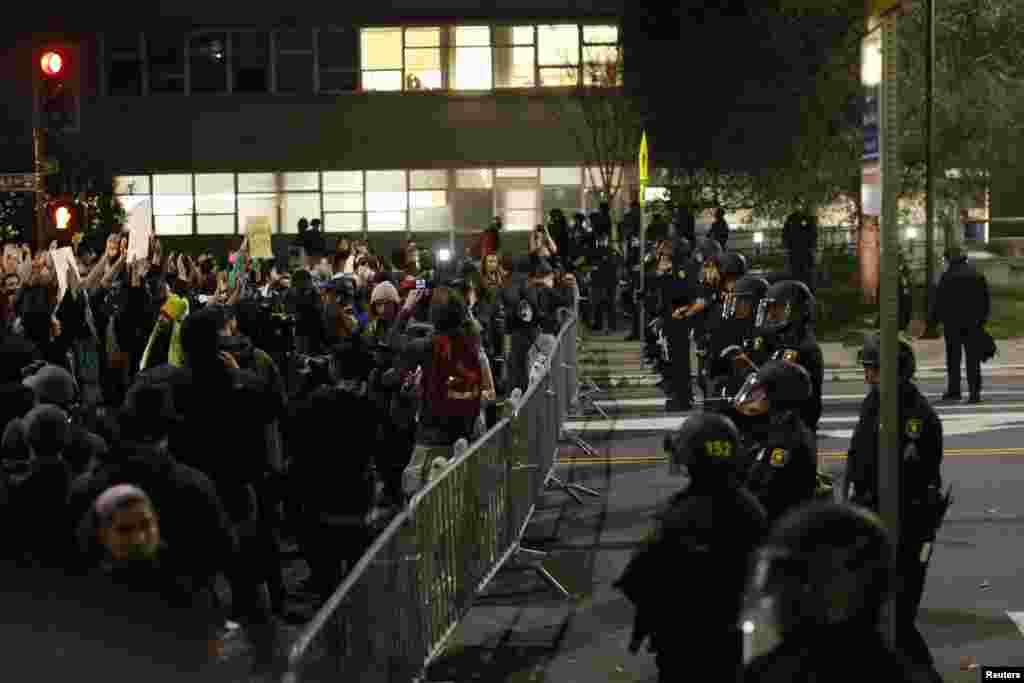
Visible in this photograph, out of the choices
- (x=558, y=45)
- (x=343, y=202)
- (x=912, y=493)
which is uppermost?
(x=558, y=45)

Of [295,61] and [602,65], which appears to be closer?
[602,65]

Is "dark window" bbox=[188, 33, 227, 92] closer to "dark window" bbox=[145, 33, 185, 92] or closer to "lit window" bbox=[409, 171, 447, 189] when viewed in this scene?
"dark window" bbox=[145, 33, 185, 92]

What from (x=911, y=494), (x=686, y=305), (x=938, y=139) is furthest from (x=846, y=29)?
(x=911, y=494)

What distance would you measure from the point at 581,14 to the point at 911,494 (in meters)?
44.0

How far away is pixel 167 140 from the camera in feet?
170

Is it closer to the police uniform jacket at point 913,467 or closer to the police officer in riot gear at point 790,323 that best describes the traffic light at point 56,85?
the police officer in riot gear at point 790,323

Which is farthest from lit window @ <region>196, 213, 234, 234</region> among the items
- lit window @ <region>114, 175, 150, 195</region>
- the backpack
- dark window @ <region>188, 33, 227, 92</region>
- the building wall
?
the backpack

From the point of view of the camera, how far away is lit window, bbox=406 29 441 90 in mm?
51812

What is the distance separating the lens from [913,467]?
27.6ft

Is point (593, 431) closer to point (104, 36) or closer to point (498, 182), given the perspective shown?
point (498, 182)

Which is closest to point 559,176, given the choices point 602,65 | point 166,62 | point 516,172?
point 516,172

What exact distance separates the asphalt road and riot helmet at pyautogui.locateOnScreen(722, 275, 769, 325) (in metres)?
1.71

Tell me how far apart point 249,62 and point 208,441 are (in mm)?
44155

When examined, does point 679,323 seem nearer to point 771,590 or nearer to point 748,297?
point 748,297
